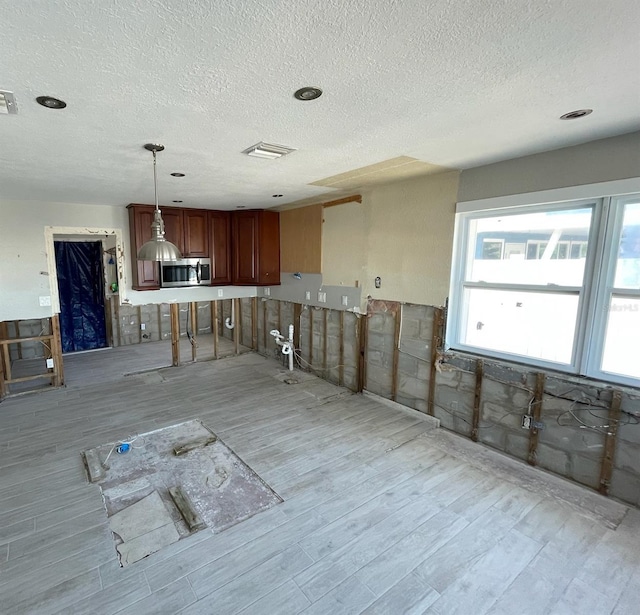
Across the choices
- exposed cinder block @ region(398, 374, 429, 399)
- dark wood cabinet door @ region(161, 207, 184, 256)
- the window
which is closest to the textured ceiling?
the window

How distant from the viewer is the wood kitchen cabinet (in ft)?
19.1

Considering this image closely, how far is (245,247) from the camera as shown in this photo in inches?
233

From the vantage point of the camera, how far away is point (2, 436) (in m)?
3.46

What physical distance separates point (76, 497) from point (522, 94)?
3.96 metres

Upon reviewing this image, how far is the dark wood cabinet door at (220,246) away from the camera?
5.86 metres

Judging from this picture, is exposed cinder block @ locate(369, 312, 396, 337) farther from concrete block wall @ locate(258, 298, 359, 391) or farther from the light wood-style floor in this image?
the light wood-style floor

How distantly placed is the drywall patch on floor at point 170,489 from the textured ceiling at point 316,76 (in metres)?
2.62

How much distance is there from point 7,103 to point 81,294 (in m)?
6.37

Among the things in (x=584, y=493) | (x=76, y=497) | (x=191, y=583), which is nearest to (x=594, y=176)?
(x=584, y=493)

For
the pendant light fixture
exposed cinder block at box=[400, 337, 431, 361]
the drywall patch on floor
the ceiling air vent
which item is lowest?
the drywall patch on floor

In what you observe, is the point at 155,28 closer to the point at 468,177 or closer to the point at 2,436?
the point at 468,177

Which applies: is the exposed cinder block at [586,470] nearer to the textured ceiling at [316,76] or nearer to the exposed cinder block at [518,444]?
the exposed cinder block at [518,444]

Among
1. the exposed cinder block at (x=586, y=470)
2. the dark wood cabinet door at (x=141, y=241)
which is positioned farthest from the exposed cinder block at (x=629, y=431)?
the dark wood cabinet door at (x=141, y=241)

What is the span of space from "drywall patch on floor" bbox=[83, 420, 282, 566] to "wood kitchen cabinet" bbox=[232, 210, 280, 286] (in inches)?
121
